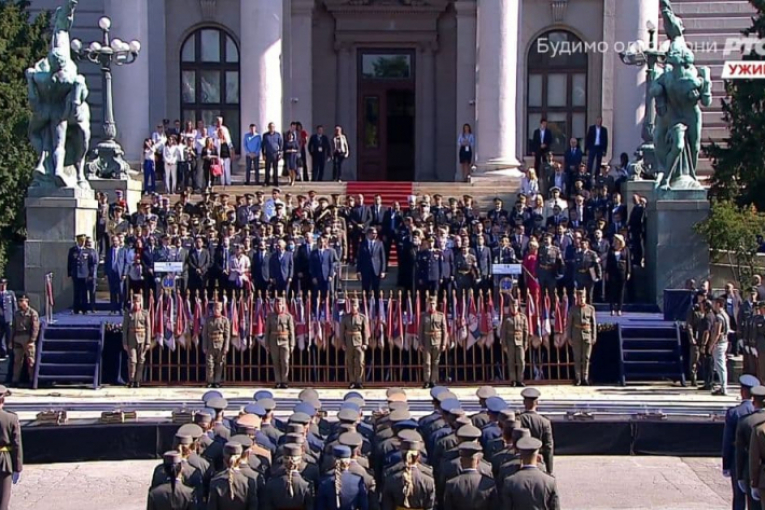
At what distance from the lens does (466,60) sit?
3897 cm

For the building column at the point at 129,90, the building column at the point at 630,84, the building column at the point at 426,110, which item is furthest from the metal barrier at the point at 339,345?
the building column at the point at 426,110

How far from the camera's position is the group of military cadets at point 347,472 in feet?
36.9

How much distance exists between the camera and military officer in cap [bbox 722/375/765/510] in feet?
42.6

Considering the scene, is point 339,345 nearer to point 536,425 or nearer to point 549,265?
point 549,265

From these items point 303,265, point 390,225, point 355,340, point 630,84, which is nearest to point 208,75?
point 630,84

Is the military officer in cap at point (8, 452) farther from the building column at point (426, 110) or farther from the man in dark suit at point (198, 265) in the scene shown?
the building column at point (426, 110)

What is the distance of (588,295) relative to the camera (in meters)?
24.9

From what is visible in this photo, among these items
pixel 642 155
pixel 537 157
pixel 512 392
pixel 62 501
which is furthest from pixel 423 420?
pixel 537 157

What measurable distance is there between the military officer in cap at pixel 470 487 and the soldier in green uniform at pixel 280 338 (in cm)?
1142

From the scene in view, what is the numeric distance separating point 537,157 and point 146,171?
10365mm

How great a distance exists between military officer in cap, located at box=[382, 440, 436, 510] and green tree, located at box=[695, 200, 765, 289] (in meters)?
16.6

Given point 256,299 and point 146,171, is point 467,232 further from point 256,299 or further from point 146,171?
point 146,171

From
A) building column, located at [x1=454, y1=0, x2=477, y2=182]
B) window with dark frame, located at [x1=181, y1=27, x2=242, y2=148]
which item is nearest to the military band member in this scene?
building column, located at [x1=454, y1=0, x2=477, y2=182]

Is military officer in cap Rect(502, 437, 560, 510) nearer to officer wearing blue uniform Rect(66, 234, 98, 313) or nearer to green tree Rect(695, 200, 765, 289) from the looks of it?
officer wearing blue uniform Rect(66, 234, 98, 313)
